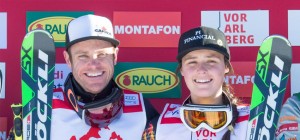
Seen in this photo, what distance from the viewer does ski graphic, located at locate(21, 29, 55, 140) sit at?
2902 mm

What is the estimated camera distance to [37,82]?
2947mm

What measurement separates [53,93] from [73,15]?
2.41 feet

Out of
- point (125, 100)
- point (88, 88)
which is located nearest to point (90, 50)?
point (88, 88)

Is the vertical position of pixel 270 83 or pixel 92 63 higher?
pixel 92 63

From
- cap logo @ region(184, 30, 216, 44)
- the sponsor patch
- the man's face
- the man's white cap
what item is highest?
the man's white cap

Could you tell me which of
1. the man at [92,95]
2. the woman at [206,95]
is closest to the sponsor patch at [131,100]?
the man at [92,95]

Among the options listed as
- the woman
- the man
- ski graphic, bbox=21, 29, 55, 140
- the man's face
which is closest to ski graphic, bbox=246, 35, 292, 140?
the woman

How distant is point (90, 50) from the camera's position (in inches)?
111

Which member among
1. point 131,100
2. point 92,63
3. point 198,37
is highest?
point 198,37

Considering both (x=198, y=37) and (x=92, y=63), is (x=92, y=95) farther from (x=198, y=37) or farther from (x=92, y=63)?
(x=198, y=37)

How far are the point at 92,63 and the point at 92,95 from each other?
0.21 meters

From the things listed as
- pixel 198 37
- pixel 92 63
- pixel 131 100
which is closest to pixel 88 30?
pixel 92 63

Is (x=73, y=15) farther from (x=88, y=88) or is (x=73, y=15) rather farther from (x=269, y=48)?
(x=269, y=48)

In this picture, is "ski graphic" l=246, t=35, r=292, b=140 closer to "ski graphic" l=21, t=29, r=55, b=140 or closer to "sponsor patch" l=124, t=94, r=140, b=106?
"sponsor patch" l=124, t=94, r=140, b=106
